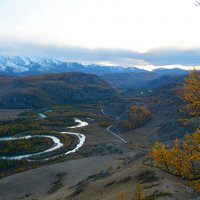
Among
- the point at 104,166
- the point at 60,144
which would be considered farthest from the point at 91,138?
the point at 104,166

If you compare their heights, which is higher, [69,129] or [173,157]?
[173,157]

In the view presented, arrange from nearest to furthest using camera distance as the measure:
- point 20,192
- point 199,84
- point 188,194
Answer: point 199,84, point 188,194, point 20,192

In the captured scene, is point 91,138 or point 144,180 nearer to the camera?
point 144,180

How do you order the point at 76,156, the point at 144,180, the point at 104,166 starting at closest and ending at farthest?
the point at 144,180 < the point at 104,166 < the point at 76,156

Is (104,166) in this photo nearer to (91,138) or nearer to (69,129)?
(91,138)

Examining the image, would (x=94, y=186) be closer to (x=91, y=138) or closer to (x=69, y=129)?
(x=91, y=138)

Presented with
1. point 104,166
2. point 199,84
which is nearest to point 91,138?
point 104,166

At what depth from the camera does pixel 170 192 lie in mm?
39594

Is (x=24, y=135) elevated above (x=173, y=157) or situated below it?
below

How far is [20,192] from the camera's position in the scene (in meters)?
84.2

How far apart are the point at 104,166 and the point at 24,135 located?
84.3 meters

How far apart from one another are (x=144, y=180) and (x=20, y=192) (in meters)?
41.5

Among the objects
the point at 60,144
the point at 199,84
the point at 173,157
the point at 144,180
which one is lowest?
the point at 60,144

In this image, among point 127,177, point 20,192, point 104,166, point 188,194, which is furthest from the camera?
point 104,166
